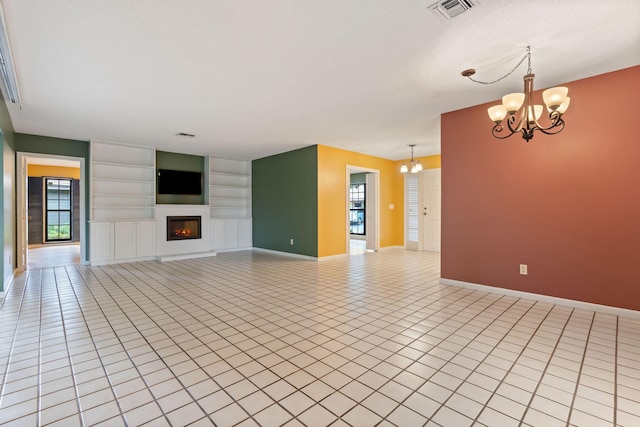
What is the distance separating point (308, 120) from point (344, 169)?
251cm

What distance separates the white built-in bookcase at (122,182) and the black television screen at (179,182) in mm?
260

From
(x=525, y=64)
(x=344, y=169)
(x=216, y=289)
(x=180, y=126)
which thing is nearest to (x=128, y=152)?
(x=180, y=126)

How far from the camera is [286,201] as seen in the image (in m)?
7.41

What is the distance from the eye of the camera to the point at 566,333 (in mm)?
2738

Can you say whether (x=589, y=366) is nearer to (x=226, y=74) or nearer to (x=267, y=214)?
(x=226, y=74)

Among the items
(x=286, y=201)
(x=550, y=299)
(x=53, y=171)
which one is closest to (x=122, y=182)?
(x=286, y=201)

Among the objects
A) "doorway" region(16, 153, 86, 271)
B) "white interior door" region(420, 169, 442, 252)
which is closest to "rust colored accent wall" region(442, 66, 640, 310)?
"white interior door" region(420, 169, 442, 252)

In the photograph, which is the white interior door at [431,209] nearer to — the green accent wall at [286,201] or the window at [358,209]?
the window at [358,209]

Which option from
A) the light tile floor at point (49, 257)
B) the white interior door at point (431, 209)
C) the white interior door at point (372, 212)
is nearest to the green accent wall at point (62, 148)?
the light tile floor at point (49, 257)

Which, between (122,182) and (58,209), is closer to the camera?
(122,182)

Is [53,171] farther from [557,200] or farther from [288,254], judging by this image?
[557,200]

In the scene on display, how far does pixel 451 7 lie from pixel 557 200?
107 inches

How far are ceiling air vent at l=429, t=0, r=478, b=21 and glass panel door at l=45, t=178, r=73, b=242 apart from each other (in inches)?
473

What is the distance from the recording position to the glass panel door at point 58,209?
962cm
